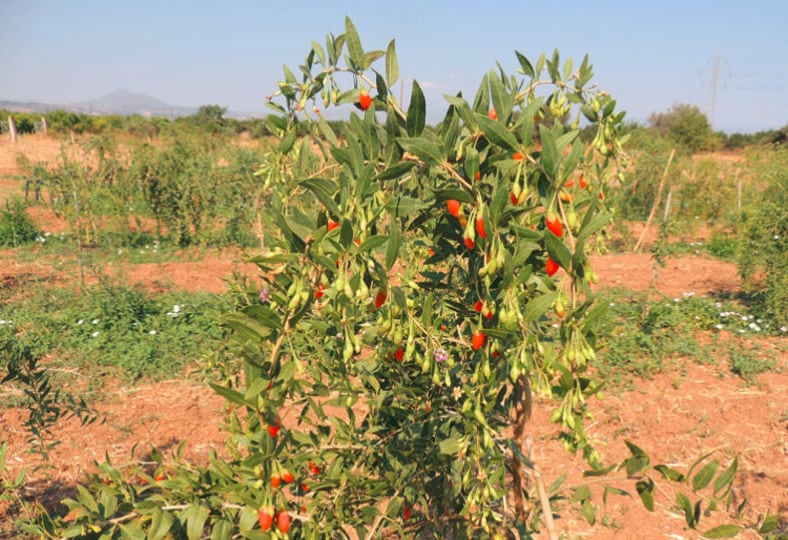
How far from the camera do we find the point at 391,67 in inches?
48.3

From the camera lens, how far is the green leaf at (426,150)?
3.53 feet

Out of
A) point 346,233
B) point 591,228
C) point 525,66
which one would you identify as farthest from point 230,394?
point 525,66

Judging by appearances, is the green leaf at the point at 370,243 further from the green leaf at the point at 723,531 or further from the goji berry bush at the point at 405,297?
the green leaf at the point at 723,531

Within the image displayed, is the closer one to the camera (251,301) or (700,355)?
(251,301)

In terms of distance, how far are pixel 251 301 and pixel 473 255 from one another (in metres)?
0.93

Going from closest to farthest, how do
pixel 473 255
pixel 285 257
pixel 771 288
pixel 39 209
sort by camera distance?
pixel 285 257, pixel 473 255, pixel 771 288, pixel 39 209

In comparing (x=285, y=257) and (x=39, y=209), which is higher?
(x=285, y=257)

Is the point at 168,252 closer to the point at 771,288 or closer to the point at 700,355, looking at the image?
the point at 700,355

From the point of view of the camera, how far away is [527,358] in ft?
3.74

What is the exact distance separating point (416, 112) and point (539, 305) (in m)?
0.43

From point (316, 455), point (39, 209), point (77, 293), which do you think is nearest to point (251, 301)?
point (316, 455)

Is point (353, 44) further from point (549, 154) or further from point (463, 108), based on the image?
point (549, 154)

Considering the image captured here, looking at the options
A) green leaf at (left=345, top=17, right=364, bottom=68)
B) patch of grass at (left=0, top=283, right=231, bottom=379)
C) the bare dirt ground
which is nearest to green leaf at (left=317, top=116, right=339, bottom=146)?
green leaf at (left=345, top=17, right=364, bottom=68)

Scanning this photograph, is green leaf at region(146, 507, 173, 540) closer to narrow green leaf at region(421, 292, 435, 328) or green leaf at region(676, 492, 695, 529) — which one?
narrow green leaf at region(421, 292, 435, 328)
